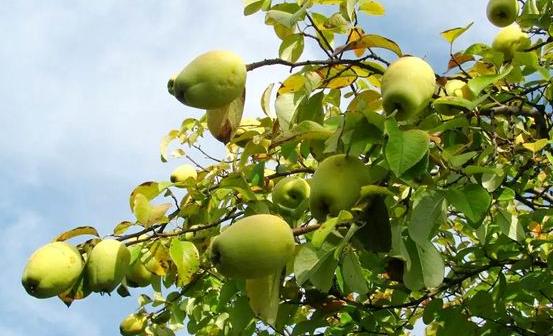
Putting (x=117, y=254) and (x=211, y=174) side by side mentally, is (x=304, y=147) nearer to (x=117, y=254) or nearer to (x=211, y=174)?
(x=211, y=174)

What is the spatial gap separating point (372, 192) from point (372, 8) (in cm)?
105

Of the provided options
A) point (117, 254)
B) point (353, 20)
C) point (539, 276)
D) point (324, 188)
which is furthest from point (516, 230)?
point (117, 254)

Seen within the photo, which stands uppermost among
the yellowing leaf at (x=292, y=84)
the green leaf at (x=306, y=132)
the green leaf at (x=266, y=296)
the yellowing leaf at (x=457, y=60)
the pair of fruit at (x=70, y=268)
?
the yellowing leaf at (x=457, y=60)

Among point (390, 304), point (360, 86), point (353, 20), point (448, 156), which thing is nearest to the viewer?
point (448, 156)

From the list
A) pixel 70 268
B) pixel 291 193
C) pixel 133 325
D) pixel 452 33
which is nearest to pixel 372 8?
pixel 452 33

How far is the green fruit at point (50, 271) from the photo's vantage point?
1.77 metres

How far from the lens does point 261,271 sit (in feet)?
4.89

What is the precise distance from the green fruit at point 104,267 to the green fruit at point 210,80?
480 mm

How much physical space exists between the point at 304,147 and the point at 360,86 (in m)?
0.36

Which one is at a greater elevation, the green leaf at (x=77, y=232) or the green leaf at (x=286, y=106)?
the green leaf at (x=286, y=106)

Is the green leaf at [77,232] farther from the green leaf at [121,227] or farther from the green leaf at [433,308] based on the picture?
the green leaf at [433,308]

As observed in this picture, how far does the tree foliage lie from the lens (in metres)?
1.65

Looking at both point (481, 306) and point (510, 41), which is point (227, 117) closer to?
point (481, 306)

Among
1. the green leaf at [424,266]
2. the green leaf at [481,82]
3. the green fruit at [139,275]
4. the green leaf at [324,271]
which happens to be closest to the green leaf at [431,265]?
the green leaf at [424,266]
